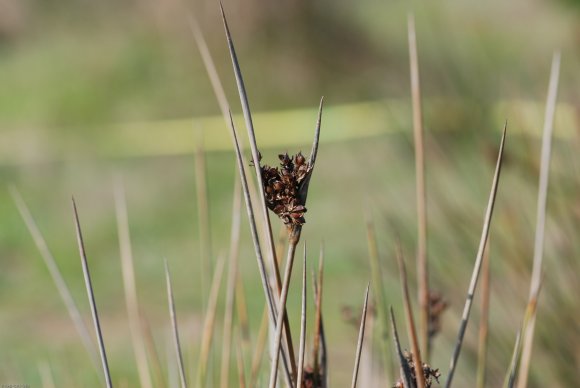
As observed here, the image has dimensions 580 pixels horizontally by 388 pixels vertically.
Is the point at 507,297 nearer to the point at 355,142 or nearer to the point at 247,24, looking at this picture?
the point at 355,142

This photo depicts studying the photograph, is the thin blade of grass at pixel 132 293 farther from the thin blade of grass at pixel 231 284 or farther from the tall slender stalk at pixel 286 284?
the tall slender stalk at pixel 286 284

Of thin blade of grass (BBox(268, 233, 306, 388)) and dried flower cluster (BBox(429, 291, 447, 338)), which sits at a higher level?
dried flower cluster (BBox(429, 291, 447, 338))

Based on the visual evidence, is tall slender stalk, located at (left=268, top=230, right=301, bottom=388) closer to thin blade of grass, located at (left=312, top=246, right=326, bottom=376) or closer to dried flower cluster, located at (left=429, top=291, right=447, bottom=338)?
thin blade of grass, located at (left=312, top=246, right=326, bottom=376)

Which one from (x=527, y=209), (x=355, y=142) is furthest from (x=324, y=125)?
(x=527, y=209)

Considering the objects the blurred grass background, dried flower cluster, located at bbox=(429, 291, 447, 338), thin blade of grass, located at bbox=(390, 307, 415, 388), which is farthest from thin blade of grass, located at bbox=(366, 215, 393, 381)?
the blurred grass background

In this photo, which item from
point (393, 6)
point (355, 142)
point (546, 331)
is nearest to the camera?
point (546, 331)

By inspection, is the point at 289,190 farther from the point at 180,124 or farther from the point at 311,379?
the point at 180,124

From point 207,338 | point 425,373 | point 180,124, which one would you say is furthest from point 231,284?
point 180,124

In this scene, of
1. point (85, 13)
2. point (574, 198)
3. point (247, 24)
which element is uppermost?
point (85, 13)

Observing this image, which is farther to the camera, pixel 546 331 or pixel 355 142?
pixel 355 142
